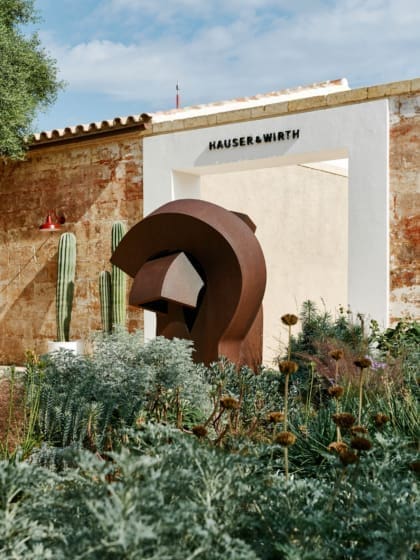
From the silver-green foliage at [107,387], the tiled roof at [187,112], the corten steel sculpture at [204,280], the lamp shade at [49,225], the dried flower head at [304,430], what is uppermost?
the tiled roof at [187,112]

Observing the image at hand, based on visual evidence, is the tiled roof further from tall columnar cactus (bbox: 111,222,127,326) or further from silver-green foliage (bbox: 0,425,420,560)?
silver-green foliage (bbox: 0,425,420,560)

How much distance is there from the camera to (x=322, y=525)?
2.61 meters

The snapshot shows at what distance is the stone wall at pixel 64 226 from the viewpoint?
41.4 ft

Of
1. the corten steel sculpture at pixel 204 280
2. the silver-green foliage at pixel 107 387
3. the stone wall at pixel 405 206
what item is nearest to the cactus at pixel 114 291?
the stone wall at pixel 405 206

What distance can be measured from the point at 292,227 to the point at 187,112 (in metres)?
3.21

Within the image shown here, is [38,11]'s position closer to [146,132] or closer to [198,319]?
[146,132]

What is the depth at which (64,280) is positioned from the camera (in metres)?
12.9

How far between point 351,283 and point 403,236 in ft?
2.95

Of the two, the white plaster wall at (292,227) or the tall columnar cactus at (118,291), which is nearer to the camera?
the tall columnar cactus at (118,291)

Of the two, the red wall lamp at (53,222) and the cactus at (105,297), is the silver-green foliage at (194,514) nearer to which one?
the cactus at (105,297)

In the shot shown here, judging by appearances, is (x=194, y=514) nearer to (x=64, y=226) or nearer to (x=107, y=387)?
(x=107, y=387)

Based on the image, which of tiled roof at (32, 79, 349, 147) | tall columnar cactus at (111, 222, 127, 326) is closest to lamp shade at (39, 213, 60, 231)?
tiled roof at (32, 79, 349, 147)

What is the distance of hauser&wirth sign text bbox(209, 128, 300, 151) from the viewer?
1086 cm

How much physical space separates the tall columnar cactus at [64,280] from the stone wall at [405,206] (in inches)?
213
